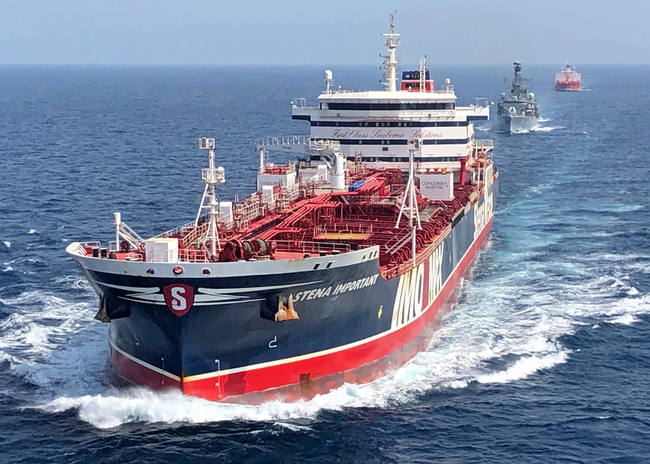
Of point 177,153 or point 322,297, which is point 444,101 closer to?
point 322,297

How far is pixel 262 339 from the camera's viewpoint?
92.4ft

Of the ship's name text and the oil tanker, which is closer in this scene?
the oil tanker

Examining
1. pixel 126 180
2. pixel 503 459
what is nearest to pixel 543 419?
pixel 503 459

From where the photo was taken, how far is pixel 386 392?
30.6 meters

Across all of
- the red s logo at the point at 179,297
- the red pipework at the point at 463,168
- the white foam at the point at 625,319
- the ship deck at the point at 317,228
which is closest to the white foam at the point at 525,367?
the white foam at the point at 625,319

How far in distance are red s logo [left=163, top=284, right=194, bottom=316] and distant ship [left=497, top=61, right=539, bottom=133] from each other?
9991 centimetres

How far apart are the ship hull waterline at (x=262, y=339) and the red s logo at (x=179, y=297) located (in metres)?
→ 0.15

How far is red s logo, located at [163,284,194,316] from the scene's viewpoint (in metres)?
26.7

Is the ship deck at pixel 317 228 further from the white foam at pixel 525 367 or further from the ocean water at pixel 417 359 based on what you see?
the white foam at pixel 525 367

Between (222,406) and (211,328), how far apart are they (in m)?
2.46

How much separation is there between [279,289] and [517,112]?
4076 inches

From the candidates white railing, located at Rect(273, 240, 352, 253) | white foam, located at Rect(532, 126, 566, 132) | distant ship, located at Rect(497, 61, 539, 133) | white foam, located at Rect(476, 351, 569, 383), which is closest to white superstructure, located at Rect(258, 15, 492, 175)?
white railing, located at Rect(273, 240, 352, 253)

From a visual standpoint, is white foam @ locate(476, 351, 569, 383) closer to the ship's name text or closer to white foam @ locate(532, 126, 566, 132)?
the ship's name text
